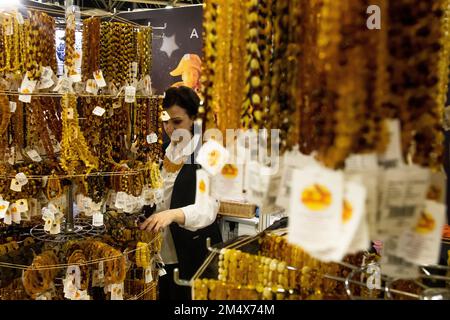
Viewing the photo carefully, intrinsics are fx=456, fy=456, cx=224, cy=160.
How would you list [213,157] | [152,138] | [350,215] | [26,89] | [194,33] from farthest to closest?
[194,33], [152,138], [26,89], [213,157], [350,215]

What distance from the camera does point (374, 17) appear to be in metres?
0.82

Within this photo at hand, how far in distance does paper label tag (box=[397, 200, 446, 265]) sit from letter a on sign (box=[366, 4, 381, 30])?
0.32m

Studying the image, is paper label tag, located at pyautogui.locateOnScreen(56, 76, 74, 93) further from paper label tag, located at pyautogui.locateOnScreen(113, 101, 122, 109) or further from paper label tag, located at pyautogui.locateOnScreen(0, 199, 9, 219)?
paper label tag, located at pyautogui.locateOnScreen(0, 199, 9, 219)

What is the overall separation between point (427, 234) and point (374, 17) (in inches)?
15.5

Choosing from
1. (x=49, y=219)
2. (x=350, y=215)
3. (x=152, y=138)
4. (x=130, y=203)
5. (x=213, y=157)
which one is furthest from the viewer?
(x=152, y=138)

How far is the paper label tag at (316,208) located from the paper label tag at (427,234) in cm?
17

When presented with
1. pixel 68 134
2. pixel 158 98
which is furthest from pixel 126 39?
pixel 68 134

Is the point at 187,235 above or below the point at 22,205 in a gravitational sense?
below

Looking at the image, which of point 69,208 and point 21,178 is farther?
point 69,208

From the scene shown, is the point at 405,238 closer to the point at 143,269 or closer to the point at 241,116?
the point at 241,116

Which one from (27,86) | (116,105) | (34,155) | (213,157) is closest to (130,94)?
(116,105)

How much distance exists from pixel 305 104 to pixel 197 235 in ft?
5.00

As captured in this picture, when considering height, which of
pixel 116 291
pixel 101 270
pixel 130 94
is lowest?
pixel 116 291

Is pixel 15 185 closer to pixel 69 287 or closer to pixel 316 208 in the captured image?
pixel 69 287
